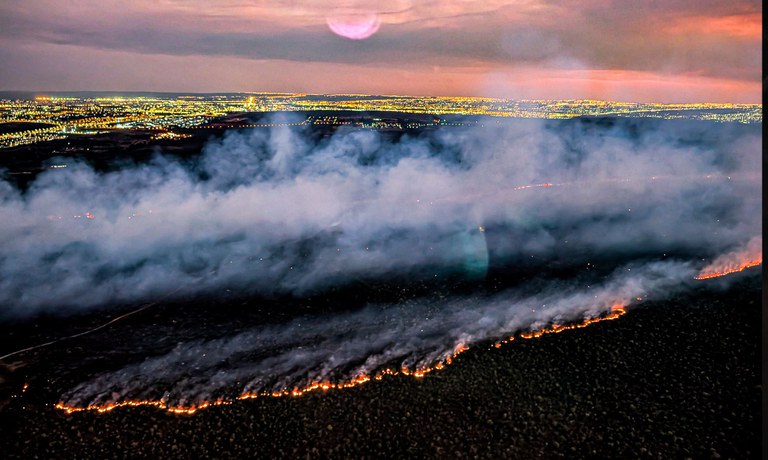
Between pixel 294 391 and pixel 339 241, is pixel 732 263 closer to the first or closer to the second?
pixel 339 241

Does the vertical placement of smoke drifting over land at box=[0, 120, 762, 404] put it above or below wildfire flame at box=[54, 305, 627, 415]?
above

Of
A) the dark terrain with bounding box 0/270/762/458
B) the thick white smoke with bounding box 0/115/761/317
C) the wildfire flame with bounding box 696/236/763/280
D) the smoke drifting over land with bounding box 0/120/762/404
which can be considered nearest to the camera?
the dark terrain with bounding box 0/270/762/458

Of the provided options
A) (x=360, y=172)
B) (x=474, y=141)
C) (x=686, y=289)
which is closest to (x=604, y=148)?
(x=474, y=141)

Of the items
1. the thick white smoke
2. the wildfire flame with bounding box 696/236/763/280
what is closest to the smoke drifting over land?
the thick white smoke

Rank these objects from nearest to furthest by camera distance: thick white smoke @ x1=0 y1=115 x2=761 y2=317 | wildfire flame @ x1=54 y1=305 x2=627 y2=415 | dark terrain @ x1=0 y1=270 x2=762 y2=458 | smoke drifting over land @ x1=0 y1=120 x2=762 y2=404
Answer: dark terrain @ x1=0 y1=270 x2=762 y2=458 → wildfire flame @ x1=54 y1=305 x2=627 y2=415 → smoke drifting over land @ x1=0 y1=120 x2=762 y2=404 → thick white smoke @ x1=0 y1=115 x2=761 y2=317

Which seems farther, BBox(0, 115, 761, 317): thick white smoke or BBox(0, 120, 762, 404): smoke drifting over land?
BBox(0, 115, 761, 317): thick white smoke

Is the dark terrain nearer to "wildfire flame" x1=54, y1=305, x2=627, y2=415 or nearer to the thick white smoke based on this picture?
"wildfire flame" x1=54, y1=305, x2=627, y2=415
